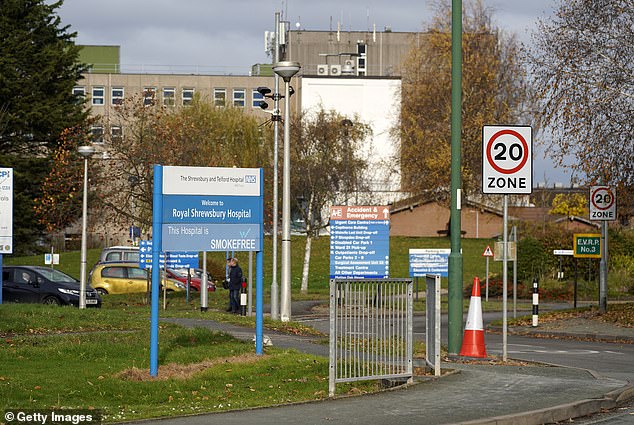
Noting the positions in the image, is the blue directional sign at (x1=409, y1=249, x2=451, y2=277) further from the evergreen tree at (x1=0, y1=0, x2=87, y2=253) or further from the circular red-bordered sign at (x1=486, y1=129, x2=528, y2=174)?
the evergreen tree at (x1=0, y1=0, x2=87, y2=253)

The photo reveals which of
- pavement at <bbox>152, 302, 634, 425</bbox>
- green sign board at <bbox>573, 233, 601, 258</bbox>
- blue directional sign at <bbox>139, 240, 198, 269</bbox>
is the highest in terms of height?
green sign board at <bbox>573, 233, 601, 258</bbox>

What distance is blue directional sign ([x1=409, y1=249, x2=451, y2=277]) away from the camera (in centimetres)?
3628

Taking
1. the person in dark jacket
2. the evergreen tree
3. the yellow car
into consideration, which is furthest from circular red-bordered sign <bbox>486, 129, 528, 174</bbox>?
the evergreen tree

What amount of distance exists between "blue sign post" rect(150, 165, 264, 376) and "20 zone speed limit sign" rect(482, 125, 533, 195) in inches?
133

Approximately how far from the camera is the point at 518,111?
2665 inches

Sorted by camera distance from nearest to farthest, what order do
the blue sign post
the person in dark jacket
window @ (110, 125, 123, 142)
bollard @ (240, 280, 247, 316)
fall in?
1. the blue sign post
2. bollard @ (240, 280, 247, 316)
3. the person in dark jacket
4. window @ (110, 125, 123, 142)

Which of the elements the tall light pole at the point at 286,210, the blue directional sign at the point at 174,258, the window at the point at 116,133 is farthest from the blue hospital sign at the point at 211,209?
the window at the point at 116,133

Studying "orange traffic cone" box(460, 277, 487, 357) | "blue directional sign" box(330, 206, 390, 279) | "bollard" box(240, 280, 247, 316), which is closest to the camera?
"orange traffic cone" box(460, 277, 487, 357)

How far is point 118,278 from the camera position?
44.6 meters

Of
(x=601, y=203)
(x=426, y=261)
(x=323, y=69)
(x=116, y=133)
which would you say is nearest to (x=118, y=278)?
(x=116, y=133)

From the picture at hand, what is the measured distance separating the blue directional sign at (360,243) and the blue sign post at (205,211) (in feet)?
48.5

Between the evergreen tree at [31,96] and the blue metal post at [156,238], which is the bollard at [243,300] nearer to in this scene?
the blue metal post at [156,238]

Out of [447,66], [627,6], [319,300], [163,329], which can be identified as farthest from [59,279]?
[447,66]

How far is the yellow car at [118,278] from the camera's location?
146 ft
